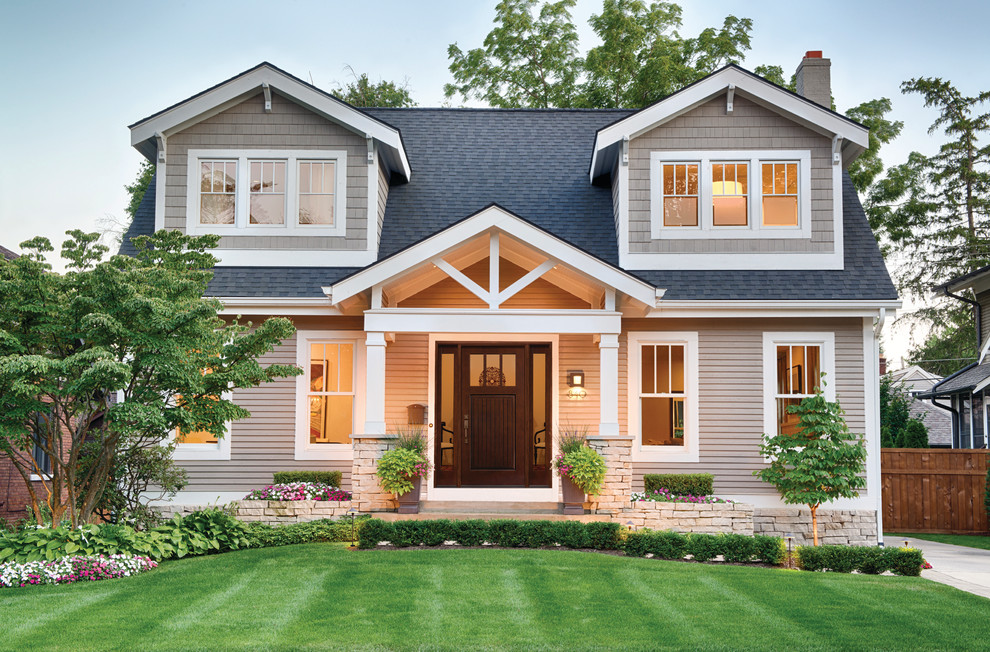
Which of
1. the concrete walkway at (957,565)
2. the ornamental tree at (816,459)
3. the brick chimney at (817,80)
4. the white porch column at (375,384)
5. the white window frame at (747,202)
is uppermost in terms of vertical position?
the brick chimney at (817,80)

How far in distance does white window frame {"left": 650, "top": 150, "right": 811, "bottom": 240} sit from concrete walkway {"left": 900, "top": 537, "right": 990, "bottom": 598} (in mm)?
4807

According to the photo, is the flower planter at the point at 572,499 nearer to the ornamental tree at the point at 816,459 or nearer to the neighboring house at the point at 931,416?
the ornamental tree at the point at 816,459

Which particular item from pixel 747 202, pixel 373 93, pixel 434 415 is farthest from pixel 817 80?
pixel 373 93

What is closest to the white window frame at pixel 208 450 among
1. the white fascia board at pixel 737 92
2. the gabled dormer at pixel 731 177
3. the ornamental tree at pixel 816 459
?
the gabled dormer at pixel 731 177

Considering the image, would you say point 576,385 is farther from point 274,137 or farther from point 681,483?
point 274,137

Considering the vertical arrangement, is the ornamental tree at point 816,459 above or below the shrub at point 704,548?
above

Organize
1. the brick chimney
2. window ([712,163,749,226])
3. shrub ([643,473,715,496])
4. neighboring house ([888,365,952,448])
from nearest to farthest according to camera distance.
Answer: shrub ([643,473,715,496])
window ([712,163,749,226])
the brick chimney
neighboring house ([888,365,952,448])

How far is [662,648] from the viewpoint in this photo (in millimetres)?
6148

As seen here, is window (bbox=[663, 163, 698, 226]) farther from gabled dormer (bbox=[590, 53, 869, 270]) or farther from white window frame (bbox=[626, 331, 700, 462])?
white window frame (bbox=[626, 331, 700, 462])

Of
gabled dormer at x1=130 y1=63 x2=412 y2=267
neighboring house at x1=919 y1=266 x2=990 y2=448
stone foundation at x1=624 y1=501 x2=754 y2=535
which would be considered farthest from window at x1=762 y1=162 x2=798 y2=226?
neighboring house at x1=919 y1=266 x2=990 y2=448

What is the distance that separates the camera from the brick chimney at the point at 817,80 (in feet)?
47.5

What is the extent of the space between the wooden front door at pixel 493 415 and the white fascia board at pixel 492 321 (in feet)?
5.47

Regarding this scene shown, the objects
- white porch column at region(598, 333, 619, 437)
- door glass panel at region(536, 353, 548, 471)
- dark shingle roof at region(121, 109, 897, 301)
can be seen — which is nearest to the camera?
white porch column at region(598, 333, 619, 437)

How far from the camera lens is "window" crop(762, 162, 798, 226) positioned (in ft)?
41.7
